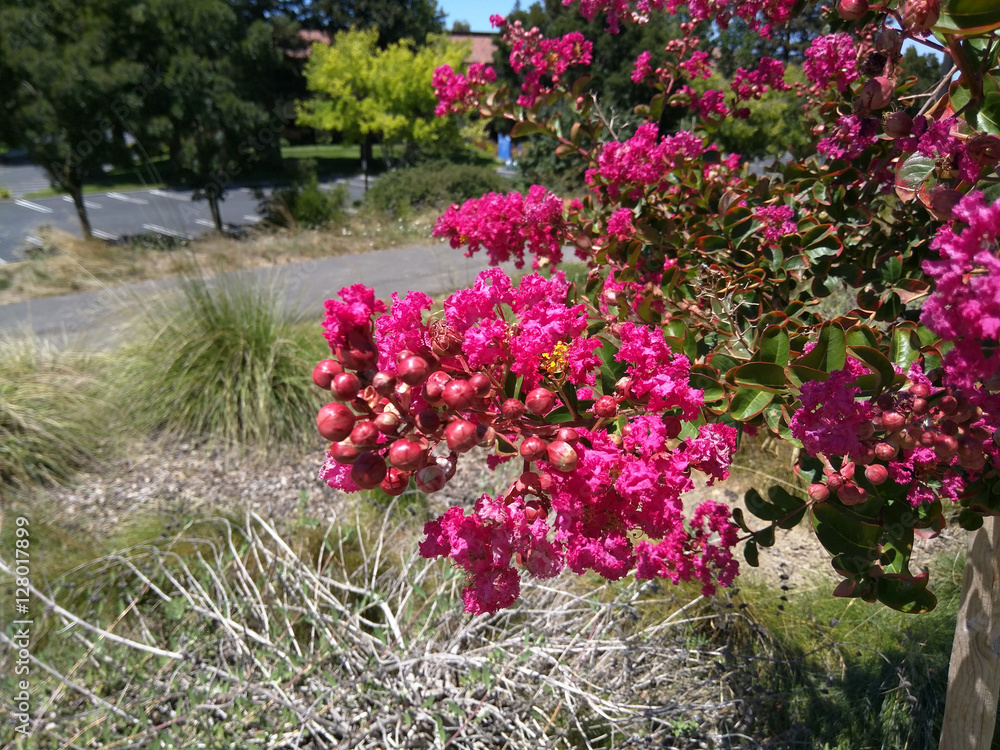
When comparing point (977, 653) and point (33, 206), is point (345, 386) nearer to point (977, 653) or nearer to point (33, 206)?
point (977, 653)

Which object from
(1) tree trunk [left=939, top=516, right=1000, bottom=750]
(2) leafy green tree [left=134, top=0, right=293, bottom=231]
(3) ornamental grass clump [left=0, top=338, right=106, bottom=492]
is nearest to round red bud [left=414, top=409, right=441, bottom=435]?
(1) tree trunk [left=939, top=516, right=1000, bottom=750]

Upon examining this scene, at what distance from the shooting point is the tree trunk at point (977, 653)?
1.19 metres

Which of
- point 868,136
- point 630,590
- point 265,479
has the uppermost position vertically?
point 868,136

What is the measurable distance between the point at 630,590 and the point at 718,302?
1.25 m

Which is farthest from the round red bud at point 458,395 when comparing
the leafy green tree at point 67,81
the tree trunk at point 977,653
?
the leafy green tree at point 67,81

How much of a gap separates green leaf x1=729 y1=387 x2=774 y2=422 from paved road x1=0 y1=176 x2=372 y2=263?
1091 centimetres

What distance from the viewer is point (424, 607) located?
7.17 feet

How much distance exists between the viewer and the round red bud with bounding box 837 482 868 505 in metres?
0.83

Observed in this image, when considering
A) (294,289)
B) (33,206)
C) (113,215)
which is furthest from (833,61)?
(33,206)

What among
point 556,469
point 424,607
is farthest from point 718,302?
point 424,607

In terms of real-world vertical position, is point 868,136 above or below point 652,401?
above

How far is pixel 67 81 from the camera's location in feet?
23.7

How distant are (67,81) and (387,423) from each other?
8.85 meters

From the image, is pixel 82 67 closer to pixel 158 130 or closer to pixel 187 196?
pixel 158 130
